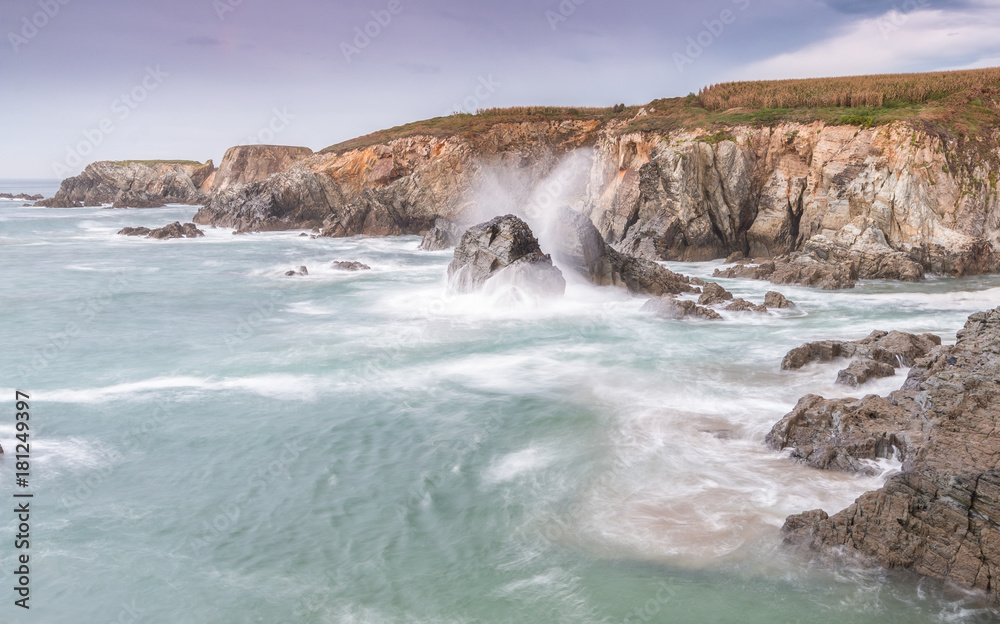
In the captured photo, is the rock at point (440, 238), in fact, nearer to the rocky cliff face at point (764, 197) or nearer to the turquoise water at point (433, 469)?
the rocky cliff face at point (764, 197)

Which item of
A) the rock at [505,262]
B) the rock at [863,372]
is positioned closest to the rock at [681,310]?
the rock at [505,262]

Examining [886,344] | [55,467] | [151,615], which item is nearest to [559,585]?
[151,615]

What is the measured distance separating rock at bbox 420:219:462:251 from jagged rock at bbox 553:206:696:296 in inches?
586

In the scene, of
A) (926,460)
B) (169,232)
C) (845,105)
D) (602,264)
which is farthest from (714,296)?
(169,232)

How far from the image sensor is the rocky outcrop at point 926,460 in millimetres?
6871

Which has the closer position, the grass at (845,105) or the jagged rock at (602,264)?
the jagged rock at (602,264)

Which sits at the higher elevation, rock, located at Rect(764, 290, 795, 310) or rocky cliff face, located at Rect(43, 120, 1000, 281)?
rocky cliff face, located at Rect(43, 120, 1000, 281)

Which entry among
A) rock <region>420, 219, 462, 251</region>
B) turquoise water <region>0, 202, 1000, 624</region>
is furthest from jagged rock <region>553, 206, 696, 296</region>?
rock <region>420, 219, 462, 251</region>

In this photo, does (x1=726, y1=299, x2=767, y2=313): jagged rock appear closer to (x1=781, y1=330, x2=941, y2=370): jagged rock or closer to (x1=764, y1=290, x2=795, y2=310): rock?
(x1=764, y1=290, x2=795, y2=310): rock

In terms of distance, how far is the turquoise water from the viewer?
23.8 ft

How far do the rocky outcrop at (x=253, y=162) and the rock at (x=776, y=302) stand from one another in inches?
2710

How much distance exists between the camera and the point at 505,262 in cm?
2238

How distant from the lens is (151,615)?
7148mm

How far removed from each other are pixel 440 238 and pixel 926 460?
3399cm
